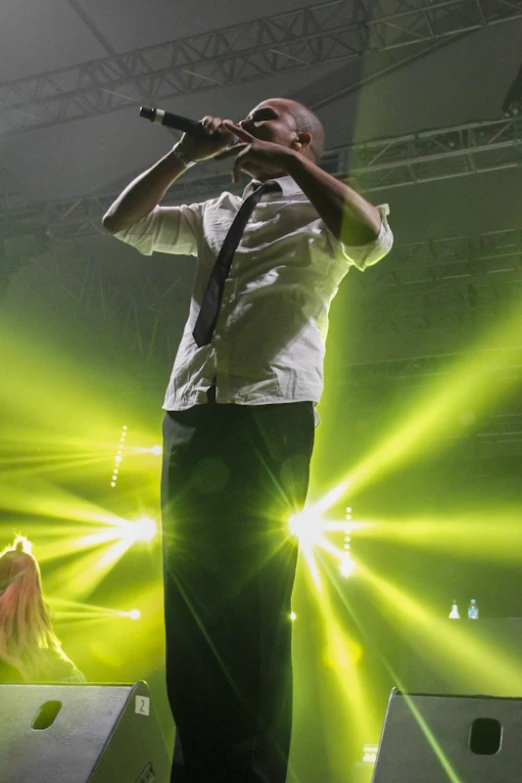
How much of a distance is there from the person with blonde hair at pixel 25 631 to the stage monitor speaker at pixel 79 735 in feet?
3.08

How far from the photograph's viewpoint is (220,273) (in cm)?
121

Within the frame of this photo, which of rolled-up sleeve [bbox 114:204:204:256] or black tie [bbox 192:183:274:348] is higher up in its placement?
rolled-up sleeve [bbox 114:204:204:256]

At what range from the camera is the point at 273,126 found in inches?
50.6

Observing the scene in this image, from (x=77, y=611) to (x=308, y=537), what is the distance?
227 centimetres

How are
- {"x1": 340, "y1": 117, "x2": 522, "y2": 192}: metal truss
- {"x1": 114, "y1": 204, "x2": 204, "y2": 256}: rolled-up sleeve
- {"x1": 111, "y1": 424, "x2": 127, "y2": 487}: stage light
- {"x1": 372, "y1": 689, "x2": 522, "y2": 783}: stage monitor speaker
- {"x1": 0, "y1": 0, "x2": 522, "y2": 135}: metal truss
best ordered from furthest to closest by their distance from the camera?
{"x1": 111, "y1": 424, "x2": 127, "y2": 487}: stage light
{"x1": 340, "y1": 117, "x2": 522, "y2": 192}: metal truss
{"x1": 0, "y1": 0, "x2": 522, "y2": 135}: metal truss
{"x1": 114, "y1": 204, "x2": 204, "y2": 256}: rolled-up sleeve
{"x1": 372, "y1": 689, "x2": 522, "y2": 783}: stage monitor speaker

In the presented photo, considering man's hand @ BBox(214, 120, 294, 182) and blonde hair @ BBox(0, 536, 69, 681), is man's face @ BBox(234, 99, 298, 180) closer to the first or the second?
man's hand @ BBox(214, 120, 294, 182)

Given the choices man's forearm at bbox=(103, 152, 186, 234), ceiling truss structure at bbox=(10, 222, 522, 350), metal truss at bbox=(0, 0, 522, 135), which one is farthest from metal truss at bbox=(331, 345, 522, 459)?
man's forearm at bbox=(103, 152, 186, 234)

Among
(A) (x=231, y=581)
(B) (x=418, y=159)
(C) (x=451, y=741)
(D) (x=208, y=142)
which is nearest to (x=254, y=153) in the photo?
(D) (x=208, y=142)

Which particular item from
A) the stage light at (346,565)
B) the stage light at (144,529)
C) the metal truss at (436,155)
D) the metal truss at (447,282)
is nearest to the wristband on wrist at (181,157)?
the metal truss at (436,155)

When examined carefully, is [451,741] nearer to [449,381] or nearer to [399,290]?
[399,290]

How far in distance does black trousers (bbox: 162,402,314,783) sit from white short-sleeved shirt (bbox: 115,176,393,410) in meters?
0.03

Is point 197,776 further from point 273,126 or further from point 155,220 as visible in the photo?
point 273,126

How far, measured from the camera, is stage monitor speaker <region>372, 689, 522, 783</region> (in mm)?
923

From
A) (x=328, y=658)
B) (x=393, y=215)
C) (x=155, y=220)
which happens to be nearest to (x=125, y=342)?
(x=393, y=215)
